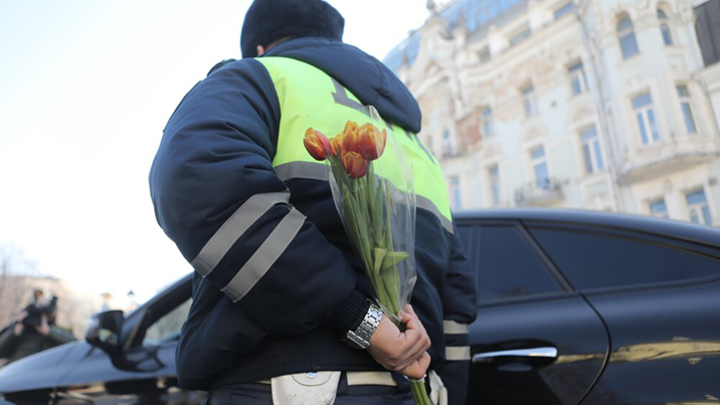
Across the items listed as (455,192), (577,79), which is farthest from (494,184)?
(577,79)

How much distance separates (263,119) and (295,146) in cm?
10

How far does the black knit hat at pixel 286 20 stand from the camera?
1.57 meters

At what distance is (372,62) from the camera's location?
1.51m

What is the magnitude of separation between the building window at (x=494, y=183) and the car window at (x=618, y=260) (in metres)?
20.5

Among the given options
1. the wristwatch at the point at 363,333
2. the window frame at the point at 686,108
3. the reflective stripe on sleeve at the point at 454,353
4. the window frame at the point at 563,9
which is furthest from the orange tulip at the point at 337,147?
the window frame at the point at 563,9

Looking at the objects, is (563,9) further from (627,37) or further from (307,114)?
(307,114)

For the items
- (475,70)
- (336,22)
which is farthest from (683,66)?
(336,22)

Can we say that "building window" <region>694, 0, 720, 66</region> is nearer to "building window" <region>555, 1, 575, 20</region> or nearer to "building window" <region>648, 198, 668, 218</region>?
"building window" <region>648, 198, 668, 218</region>

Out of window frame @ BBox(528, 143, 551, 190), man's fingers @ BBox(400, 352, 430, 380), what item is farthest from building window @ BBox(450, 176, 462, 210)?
man's fingers @ BBox(400, 352, 430, 380)

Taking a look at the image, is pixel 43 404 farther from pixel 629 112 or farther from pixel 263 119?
pixel 629 112

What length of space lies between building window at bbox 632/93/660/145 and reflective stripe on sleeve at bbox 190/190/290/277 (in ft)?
58.4

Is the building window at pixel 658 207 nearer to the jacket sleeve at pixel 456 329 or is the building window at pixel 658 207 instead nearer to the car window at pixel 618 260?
the car window at pixel 618 260

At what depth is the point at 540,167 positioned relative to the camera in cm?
2041

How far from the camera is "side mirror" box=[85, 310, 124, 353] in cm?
244
